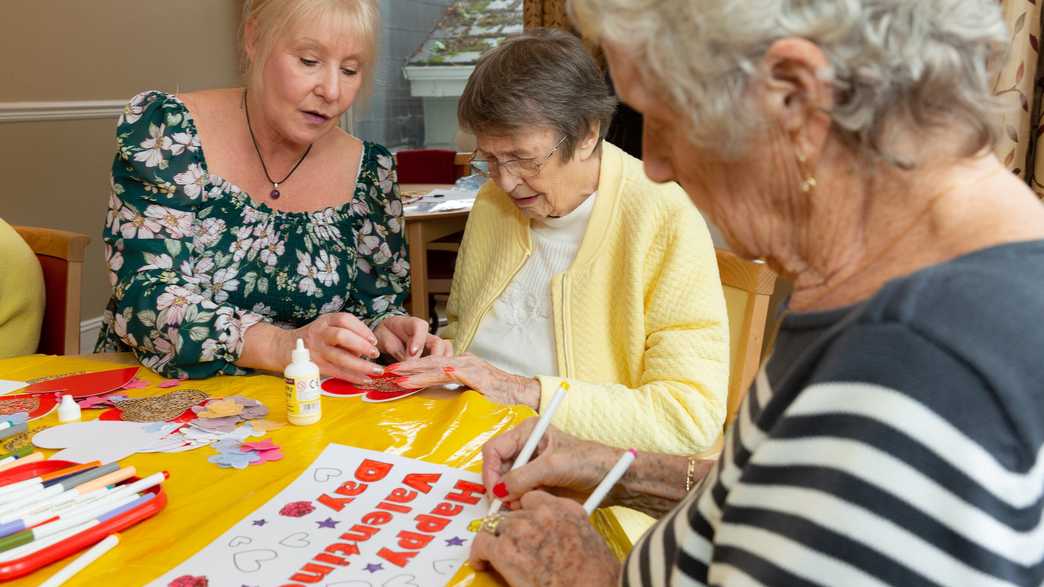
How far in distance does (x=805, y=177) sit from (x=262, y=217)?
125 centimetres

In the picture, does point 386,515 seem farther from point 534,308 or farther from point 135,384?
point 534,308

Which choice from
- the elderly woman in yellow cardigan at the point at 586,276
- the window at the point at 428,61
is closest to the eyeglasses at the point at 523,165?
the elderly woman in yellow cardigan at the point at 586,276

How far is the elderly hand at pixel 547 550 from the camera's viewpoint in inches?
33.3

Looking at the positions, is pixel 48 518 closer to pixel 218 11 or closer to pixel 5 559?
pixel 5 559

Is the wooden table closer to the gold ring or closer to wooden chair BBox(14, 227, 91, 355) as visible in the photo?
wooden chair BBox(14, 227, 91, 355)

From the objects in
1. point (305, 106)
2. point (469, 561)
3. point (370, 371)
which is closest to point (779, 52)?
point (469, 561)

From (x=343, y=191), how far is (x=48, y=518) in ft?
3.38

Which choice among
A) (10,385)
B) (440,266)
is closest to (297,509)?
(10,385)

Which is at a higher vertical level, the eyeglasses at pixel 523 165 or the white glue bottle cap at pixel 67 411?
the eyeglasses at pixel 523 165

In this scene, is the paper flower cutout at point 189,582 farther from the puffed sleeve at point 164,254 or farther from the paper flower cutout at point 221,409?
the puffed sleeve at point 164,254

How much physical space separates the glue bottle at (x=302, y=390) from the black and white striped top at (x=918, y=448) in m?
0.75

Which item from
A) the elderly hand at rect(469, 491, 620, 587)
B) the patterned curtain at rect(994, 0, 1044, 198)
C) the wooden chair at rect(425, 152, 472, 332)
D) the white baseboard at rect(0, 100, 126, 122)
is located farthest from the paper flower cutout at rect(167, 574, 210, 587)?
the white baseboard at rect(0, 100, 126, 122)

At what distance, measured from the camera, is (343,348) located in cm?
143

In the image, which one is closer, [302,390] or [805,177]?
[805,177]
